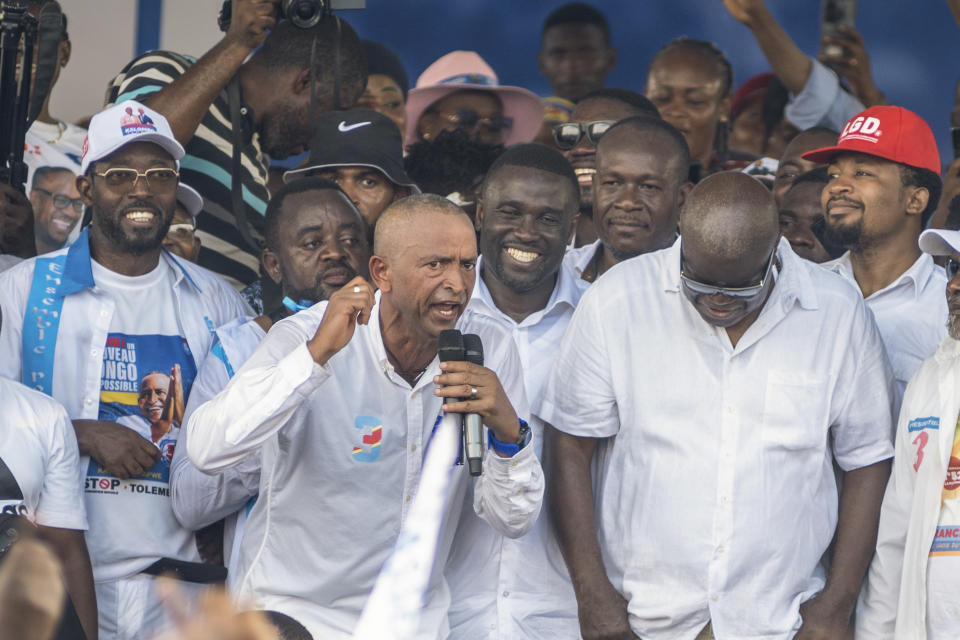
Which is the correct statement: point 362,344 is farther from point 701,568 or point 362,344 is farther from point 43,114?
point 43,114

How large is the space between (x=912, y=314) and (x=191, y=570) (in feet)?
8.53

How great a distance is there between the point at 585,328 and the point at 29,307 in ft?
6.04

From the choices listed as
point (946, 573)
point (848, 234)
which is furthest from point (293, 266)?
point (946, 573)

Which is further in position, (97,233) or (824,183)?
(824,183)

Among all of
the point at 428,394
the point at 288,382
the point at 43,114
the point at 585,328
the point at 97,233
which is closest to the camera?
the point at 288,382

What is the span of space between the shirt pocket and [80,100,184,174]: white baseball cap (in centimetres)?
223

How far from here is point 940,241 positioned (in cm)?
433

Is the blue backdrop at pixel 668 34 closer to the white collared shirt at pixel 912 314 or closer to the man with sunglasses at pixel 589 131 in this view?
the man with sunglasses at pixel 589 131

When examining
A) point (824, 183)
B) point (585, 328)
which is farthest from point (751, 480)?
point (824, 183)

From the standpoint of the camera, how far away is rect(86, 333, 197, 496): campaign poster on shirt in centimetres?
444

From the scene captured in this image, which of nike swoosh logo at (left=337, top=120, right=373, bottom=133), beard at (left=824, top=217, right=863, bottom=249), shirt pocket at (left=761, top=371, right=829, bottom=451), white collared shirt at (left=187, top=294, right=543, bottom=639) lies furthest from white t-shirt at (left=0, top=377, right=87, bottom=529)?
beard at (left=824, top=217, right=863, bottom=249)

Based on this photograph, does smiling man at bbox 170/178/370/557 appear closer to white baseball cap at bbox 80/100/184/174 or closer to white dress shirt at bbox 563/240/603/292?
white baseball cap at bbox 80/100/184/174

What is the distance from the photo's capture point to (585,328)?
4.37 meters

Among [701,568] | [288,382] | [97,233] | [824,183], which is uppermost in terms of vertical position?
[824,183]
